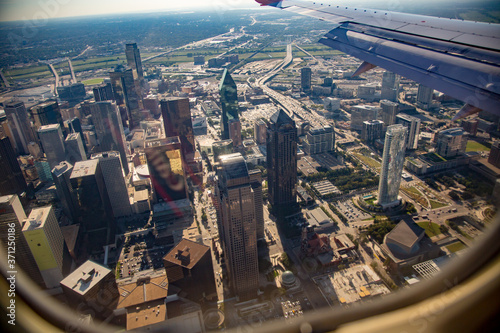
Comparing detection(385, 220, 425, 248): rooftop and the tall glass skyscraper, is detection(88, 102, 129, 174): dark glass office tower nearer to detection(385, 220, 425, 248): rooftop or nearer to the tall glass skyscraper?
the tall glass skyscraper

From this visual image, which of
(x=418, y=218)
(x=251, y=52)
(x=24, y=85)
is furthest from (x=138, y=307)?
(x=251, y=52)

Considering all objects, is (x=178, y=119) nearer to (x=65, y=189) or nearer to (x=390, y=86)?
(x=65, y=189)

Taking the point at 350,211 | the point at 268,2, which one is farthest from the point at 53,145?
the point at 350,211

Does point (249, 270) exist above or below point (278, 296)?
above

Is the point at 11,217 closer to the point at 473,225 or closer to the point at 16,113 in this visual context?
the point at 16,113

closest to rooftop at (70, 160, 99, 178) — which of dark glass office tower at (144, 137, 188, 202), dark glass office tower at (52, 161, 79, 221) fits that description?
dark glass office tower at (52, 161, 79, 221)

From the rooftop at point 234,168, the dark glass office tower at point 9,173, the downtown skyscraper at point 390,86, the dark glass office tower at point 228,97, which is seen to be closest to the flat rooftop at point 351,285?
the rooftop at point 234,168

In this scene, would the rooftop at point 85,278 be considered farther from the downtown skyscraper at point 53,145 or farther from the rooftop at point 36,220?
the downtown skyscraper at point 53,145
